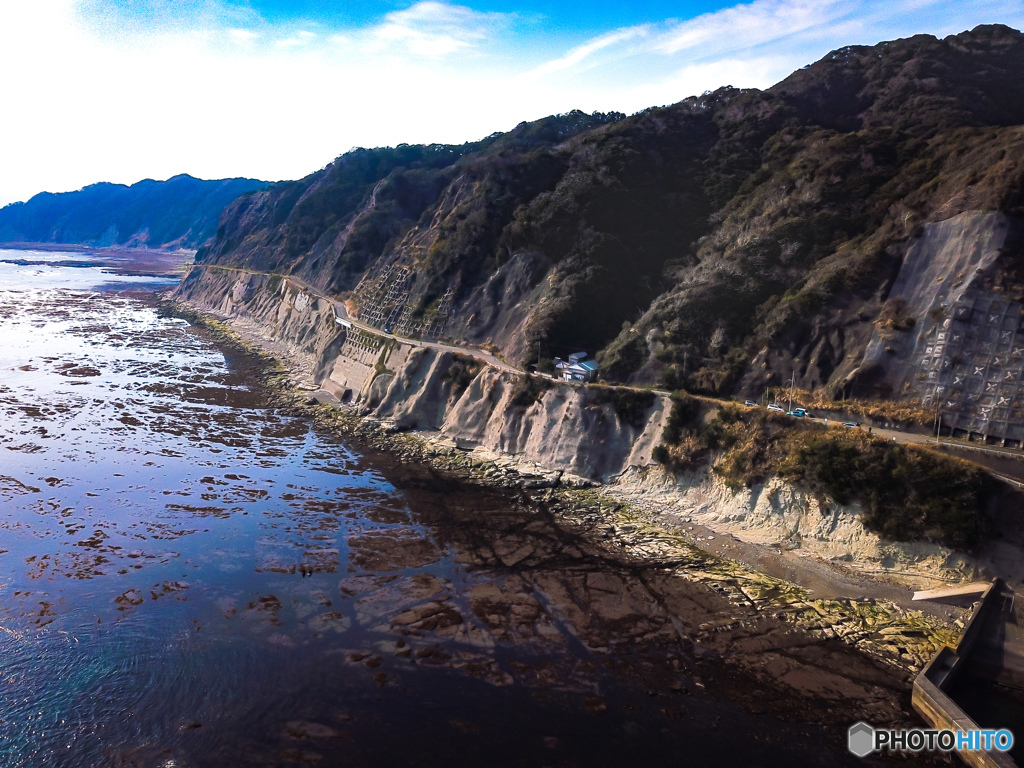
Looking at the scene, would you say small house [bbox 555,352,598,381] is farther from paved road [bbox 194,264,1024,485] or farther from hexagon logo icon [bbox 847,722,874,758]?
hexagon logo icon [bbox 847,722,874,758]

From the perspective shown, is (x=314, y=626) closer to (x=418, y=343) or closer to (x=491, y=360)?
(x=491, y=360)

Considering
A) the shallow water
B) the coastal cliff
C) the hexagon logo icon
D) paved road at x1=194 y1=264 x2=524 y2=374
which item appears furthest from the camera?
paved road at x1=194 y1=264 x2=524 y2=374

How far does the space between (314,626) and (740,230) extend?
4945 cm

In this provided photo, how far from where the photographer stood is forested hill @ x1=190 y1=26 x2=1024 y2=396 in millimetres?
42312

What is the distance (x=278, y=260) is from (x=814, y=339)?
106 meters

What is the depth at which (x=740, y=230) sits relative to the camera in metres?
56.4

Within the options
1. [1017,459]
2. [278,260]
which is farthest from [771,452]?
[278,260]

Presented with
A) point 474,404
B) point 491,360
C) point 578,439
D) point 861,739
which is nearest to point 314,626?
point 861,739

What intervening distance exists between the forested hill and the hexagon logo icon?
23143mm

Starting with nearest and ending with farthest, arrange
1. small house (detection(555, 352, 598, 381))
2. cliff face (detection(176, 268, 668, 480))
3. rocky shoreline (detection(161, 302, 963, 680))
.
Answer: rocky shoreline (detection(161, 302, 963, 680)), cliff face (detection(176, 268, 668, 480)), small house (detection(555, 352, 598, 381))

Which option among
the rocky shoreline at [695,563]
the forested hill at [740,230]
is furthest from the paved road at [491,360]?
the rocky shoreline at [695,563]

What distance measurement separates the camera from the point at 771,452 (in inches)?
1405

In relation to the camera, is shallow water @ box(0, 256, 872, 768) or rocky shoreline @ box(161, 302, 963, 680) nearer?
shallow water @ box(0, 256, 872, 768)

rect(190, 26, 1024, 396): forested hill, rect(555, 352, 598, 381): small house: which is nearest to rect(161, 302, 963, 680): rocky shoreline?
rect(555, 352, 598, 381): small house
